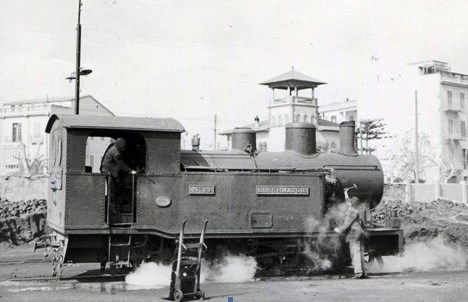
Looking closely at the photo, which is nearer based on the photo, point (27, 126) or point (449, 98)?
point (449, 98)

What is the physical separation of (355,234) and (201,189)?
3.30 m

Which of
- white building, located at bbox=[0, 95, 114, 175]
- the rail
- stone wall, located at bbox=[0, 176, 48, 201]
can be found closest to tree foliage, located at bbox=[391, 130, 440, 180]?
white building, located at bbox=[0, 95, 114, 175]

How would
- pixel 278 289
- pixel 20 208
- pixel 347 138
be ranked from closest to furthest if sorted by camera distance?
pixel 278 289
pixel 347 138
pixel 20 208

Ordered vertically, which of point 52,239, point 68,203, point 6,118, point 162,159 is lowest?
point 52,239

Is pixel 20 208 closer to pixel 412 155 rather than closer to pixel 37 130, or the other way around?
pixel 37 130

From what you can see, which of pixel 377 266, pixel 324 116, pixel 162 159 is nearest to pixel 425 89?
pixel 324 116

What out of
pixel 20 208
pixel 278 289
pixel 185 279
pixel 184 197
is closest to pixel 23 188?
pixel 20 208

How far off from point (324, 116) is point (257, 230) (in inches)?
2475

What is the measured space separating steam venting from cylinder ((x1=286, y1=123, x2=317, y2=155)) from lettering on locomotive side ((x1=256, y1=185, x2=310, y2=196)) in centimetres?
104

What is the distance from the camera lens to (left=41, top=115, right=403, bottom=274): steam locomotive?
11.0 m

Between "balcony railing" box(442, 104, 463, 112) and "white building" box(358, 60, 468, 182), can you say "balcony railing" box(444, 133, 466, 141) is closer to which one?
"white building" box(358, 60, 468, 182)

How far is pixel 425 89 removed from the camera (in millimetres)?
56719

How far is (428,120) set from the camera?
57.0 meters

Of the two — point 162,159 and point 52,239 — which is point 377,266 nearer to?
point 162,159
